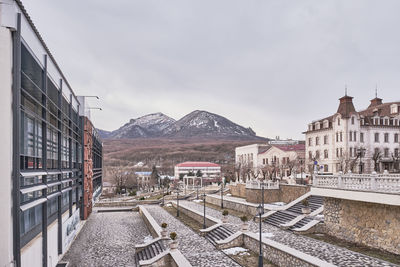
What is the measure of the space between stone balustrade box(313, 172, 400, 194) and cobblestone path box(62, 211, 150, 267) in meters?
13.0

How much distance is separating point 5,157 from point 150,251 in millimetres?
13780

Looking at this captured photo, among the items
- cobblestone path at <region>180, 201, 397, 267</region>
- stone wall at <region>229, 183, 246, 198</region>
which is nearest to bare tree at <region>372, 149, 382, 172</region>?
stone wall at <region>229, 183, 246, 198</region>

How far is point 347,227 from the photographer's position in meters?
17.7

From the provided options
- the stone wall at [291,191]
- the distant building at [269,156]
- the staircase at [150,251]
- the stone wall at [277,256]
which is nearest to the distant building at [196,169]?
the distant building at [269,156]

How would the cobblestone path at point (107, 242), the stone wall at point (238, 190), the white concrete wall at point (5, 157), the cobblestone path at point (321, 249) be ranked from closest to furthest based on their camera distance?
the white concrete wall at point (5, 157)
the cobblestone path at point (321, 249)
the cobblestone path at point (107, 242)
the stone wall at point (238, 190)

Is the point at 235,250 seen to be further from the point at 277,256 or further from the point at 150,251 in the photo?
the point at 150,251

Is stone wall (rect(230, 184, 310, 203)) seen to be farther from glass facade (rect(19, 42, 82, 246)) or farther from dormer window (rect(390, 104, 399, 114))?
dormer window (rect(390, 104, 399, 114))

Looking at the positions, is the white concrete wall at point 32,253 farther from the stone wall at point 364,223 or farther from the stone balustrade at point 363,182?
the stone wall at point 364,223

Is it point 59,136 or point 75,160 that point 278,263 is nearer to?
point 59,136

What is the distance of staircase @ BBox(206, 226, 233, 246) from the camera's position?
2141cm

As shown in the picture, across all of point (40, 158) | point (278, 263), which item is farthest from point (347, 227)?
point (40, 158)

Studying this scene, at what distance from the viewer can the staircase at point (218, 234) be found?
70.2ft

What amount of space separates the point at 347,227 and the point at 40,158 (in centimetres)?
1632

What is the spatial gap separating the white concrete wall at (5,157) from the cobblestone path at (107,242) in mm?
10661
